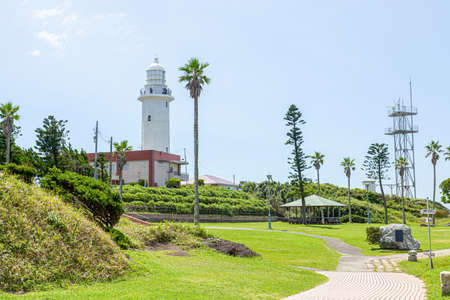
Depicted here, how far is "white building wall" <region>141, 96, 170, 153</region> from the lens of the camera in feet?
207

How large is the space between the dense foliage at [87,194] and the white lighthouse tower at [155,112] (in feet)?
159

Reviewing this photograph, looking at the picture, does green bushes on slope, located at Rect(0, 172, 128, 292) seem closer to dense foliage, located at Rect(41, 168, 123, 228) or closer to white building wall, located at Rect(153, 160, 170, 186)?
dense foliage, located at Rect(41, 168, 123, 228)

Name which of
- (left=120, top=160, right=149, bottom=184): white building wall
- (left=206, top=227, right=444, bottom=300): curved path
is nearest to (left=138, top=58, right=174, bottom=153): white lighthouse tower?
(left=120, top=160, right=149, bottom=184): white building wall

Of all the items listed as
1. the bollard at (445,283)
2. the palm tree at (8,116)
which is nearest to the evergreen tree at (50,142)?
the palm tree at (8,116)

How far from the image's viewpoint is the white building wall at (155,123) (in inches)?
2485

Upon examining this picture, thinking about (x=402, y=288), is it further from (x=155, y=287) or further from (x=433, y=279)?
(x=155, y=287)

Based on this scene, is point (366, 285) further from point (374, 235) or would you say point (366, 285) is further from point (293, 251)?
point (374, 235)

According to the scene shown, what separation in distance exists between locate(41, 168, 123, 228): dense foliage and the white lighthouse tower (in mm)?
48520

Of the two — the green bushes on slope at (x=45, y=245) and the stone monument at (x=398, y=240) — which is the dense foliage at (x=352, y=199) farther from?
the green bushes on slope at (x=45, y=245)

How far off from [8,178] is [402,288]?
11.6 metres

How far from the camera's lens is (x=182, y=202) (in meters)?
46.4

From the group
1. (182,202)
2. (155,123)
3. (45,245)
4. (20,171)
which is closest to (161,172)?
(155,123)

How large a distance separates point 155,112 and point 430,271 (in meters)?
52.0

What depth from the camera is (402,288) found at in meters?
12.2
